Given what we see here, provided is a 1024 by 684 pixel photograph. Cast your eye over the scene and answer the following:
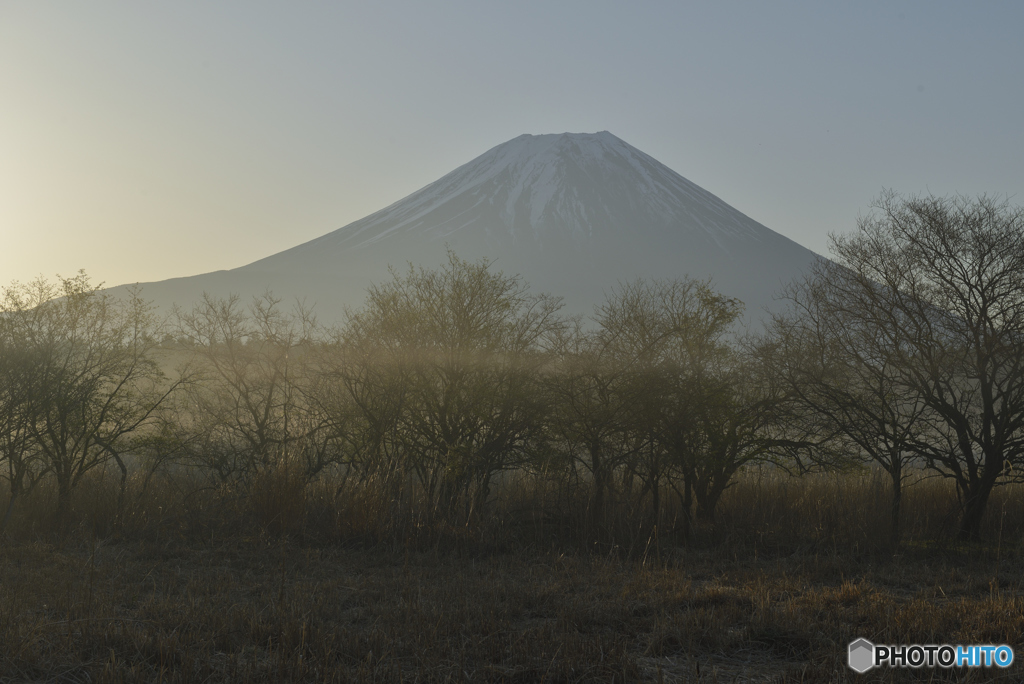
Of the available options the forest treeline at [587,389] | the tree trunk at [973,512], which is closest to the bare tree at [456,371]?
the forest treeline at [587,389]

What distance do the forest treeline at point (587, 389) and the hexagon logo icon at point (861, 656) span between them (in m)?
3.67

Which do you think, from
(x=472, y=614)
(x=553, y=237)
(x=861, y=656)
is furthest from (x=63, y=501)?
(x=553, y=237)

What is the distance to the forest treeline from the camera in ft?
25.8

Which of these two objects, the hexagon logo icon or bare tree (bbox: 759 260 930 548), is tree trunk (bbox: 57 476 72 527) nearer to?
the hexagon logo icon

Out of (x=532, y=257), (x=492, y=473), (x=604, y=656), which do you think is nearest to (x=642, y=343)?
(x=492, y=473)

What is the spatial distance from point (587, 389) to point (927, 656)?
469 centimetres

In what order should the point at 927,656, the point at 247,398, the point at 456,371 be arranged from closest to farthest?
the point at 927,656
the point at 456,371
the point at 247,398

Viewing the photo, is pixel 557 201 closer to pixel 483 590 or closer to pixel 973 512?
pixel 973 512

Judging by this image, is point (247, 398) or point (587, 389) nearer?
point (587, 389)

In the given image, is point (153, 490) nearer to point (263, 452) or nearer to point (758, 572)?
point (263, 452)

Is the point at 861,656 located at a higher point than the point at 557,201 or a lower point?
lower

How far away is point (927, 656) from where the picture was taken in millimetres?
3734

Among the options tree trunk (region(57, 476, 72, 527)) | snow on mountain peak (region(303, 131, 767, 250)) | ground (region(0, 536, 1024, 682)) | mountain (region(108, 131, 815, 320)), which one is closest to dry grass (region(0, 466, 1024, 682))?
ground (region(0, 536, 1024, 682))

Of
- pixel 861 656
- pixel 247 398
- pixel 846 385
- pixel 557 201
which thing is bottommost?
pixel 861 656
